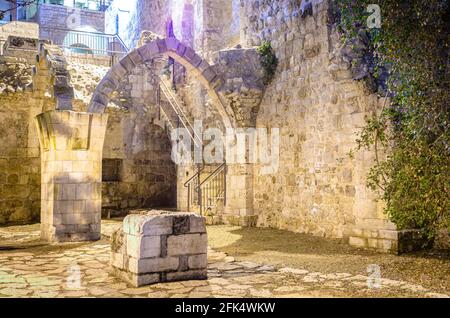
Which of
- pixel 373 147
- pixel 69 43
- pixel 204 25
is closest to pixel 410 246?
pixel 373 147

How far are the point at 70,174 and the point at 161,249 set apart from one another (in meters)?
3.88

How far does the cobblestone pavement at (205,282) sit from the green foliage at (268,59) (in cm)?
464

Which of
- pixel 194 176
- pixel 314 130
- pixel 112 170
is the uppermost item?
pixel 314 130

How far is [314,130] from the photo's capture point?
8.35 m

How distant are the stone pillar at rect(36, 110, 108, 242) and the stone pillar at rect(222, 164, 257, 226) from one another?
3.26 metres

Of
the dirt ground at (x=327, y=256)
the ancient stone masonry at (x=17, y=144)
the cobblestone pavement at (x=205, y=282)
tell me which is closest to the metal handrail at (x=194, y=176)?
the dirt ground at (x=327, y=256)

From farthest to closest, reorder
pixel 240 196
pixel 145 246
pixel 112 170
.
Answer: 1. pixel 112 170
2. pixel 240 196
3. pixel 145 246

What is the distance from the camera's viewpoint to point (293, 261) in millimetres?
5980

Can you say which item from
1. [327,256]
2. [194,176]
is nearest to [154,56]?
[194,176]

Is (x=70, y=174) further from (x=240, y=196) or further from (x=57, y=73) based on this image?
(x=240, y=196)

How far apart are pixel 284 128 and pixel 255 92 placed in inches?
43.1

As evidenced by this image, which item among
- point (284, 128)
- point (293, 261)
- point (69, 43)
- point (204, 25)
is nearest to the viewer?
point (293, 261)

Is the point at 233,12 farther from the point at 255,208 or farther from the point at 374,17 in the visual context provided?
the point at 374,17

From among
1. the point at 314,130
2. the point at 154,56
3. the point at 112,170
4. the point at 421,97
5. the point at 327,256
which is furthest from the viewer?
the point at 112,170
